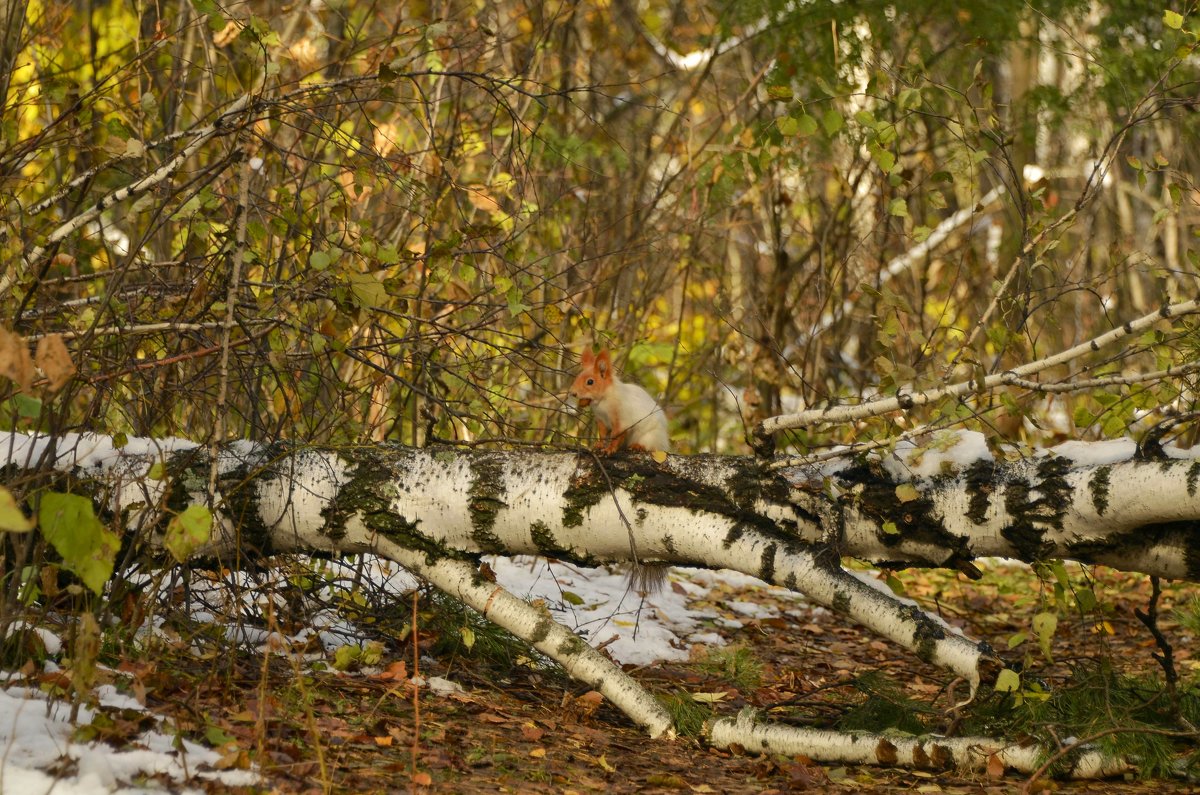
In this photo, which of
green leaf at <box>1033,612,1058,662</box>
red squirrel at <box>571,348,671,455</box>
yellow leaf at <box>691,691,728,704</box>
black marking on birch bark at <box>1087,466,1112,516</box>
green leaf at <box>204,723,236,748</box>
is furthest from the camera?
red squirrel at <box>571,348,671,455</box>

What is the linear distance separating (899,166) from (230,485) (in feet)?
9.18

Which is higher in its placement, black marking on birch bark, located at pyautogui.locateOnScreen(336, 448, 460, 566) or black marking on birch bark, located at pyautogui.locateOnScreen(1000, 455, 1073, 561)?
black marking on birch bark, located at pyautogui.locateOnScreen(1000, 455, 1073, 561)

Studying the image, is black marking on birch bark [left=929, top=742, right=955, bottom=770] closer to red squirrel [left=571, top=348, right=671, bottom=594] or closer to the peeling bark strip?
the peeling bark strip

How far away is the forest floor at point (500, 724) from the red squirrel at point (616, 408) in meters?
0.76

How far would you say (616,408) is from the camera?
504 centimetres

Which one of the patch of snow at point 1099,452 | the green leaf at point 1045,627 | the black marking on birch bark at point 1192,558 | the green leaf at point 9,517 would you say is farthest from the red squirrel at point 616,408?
the green leaf at point 9,517

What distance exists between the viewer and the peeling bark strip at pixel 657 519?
3.82 metres

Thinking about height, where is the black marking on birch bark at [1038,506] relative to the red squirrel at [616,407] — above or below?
below

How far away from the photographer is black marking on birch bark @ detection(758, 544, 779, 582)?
157 inches

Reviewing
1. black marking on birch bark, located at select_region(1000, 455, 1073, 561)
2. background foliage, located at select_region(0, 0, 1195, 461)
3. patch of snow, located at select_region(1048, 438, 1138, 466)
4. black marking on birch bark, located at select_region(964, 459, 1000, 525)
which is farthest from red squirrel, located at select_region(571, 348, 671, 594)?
patch of snow, located at select_region(1048, 438, 1138, 466)

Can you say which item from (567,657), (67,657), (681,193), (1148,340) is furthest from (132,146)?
(681,193)

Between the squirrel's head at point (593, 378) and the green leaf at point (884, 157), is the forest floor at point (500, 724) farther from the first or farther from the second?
the green leaf at point (884, 157)

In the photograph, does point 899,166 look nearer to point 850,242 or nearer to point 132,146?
point 132,146

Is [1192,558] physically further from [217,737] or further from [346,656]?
[217,737]
